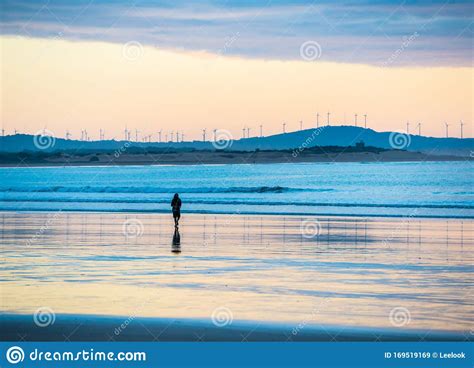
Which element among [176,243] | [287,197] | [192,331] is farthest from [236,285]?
[287,197]

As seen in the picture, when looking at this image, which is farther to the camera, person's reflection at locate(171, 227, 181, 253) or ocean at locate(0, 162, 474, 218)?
ocean at locate(0, 162, 474, 218)

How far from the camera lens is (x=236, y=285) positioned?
68.3ft

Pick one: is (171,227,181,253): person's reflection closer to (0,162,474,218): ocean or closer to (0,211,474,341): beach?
(0,211,474,341): beach

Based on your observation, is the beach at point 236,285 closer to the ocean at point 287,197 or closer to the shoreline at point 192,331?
the shoreline at point 192,331

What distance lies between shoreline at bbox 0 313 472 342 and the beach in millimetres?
16

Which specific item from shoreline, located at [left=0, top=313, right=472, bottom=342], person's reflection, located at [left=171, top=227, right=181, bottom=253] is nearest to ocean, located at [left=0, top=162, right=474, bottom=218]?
person's reflection, located at [left=171, top=227, right=181, bottom=253]

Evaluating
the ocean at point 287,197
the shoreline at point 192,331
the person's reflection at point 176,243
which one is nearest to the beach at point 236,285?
the shoreline at point 192,331

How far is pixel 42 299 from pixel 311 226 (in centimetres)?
2310

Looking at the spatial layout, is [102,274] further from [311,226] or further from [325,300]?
[311,226]

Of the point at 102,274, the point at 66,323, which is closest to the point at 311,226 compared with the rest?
the point at 102,274

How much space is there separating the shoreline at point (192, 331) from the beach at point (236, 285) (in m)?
0.02

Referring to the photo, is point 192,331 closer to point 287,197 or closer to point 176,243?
point 176,243

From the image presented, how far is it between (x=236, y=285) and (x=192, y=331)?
5.08 metres

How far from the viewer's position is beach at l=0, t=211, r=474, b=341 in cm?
1600
